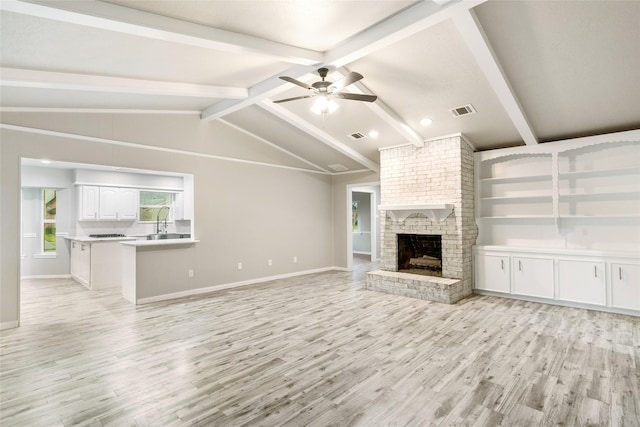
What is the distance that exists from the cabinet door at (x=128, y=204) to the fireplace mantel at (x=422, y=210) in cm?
586

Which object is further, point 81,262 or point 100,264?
point 81,262

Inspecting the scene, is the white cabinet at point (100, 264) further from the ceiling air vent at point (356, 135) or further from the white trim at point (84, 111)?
the ceiling air vent at point (356, 135)

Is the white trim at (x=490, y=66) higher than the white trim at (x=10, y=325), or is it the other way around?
the white trim at (x=490, y=66)

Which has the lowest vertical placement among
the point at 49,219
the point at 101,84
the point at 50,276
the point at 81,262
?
the point at 50,276

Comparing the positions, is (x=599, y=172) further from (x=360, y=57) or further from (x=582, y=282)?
(x=360, y=57)

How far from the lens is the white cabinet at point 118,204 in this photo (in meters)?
7.44

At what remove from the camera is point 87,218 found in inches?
285

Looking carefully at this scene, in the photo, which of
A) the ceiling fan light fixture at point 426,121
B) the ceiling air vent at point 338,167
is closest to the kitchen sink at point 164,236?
the ceiling air vent at point 338,167

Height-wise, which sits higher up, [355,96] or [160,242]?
[355,96]

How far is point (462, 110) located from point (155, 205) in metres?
→ 7.38

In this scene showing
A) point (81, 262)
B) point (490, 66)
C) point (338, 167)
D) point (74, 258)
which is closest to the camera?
point (490, 66)

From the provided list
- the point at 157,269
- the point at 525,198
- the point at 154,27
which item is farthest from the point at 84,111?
the point at 525,198

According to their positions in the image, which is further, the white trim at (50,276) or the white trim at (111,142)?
the white trim at (50,276)

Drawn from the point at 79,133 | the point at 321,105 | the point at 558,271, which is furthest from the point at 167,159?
the point at 558,271
